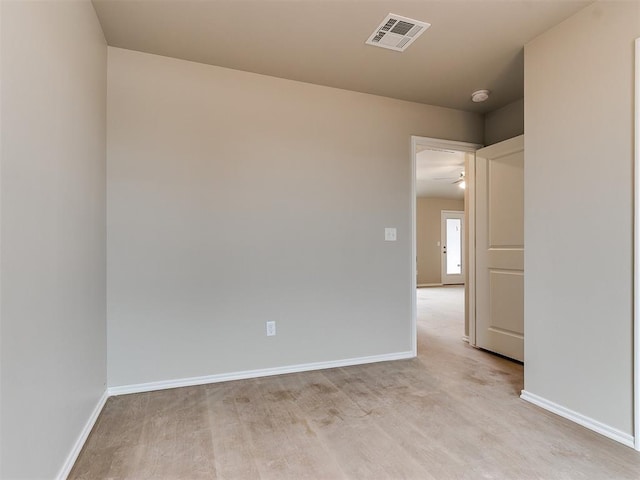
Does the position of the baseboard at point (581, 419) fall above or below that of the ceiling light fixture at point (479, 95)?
below

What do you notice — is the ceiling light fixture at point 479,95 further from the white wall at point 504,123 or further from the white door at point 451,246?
the white door at point 451,246

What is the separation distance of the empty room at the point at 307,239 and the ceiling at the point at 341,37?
0.06 ft

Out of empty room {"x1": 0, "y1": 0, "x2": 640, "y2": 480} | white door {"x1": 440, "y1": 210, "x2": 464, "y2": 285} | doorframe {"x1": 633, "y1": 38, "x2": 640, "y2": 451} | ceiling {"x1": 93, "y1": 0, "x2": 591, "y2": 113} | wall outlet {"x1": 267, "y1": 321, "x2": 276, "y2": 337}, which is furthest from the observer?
white door {"x1": 440, "y1": 210, "x2": 464, "y2": 285}

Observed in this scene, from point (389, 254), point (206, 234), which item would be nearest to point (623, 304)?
point (389, 254)

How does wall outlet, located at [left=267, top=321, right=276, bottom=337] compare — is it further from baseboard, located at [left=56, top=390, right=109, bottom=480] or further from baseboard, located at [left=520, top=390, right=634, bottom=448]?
baseboard, located at [left=520, top=390, right=634, bottom=448]

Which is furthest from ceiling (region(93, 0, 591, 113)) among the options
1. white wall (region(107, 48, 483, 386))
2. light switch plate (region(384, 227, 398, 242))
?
light switch plate (region(384, 227, 398, 242))

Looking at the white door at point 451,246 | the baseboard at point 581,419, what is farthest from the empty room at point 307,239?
the white door at point 451,246

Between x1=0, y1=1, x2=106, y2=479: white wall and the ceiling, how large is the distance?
39 centimetres

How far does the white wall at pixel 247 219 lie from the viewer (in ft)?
7.72

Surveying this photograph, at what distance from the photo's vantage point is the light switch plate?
3081mm

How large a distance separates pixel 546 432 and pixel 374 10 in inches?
99.4

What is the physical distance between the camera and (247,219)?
263 cm

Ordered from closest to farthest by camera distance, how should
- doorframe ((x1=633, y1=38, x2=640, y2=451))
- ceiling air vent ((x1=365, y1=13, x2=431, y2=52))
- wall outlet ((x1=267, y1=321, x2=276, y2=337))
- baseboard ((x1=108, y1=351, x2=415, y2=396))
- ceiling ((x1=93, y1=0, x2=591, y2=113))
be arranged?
doorframe ((x1=633, y1=38, x2=640, y2=451)) → ceiling ((x1=93, y1=0, x2=591, y2=113)) → ceiling air vent ((x1=365, y1=13, x2=431, y2=52)) → baseboard ((x1=108, y1=351, x2=415, y2=396)) → wall outlet ((x1=267, y1=321, x2=276, y2=337))

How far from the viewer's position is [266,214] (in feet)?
8.81
